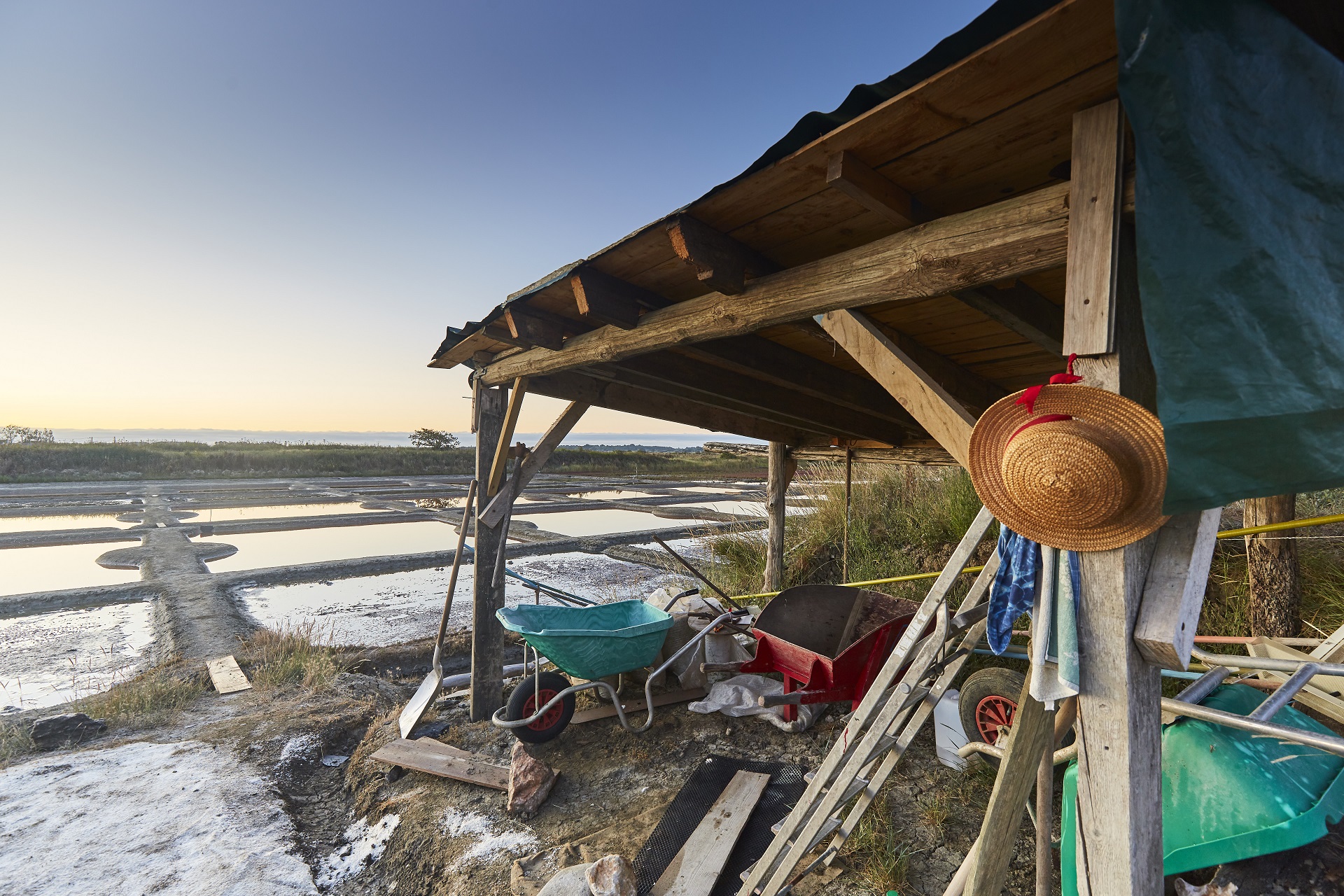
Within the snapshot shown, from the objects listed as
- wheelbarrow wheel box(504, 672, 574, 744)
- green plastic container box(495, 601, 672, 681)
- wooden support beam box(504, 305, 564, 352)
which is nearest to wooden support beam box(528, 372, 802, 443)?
wooden support beam box(504, 305, 564, 352)

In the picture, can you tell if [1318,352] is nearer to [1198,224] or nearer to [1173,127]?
[1198,224]

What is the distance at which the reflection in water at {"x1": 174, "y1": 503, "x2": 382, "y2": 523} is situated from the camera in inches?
507

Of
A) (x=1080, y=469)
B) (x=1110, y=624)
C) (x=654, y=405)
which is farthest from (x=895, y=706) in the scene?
A: (x=654, y=405)

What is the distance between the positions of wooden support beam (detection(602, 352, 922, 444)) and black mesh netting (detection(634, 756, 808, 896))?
229 centimetres

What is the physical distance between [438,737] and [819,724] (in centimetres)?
247

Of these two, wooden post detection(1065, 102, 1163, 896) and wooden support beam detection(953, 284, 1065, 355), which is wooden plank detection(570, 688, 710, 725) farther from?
wooden support beam detection(953, 284, 1065, 355)

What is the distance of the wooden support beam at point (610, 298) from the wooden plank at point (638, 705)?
249 cm

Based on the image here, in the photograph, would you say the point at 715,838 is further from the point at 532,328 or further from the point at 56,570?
the point at 56,570

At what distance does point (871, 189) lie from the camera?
5.20 ft

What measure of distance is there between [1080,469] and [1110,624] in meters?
0.38

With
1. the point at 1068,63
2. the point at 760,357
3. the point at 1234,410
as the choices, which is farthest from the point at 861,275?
the point at 760,357

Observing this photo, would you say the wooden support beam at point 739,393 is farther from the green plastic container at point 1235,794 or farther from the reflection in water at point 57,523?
the reflection in water at point 57,523

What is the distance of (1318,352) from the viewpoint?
3.57 ft

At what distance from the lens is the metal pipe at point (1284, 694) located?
1.61 m
